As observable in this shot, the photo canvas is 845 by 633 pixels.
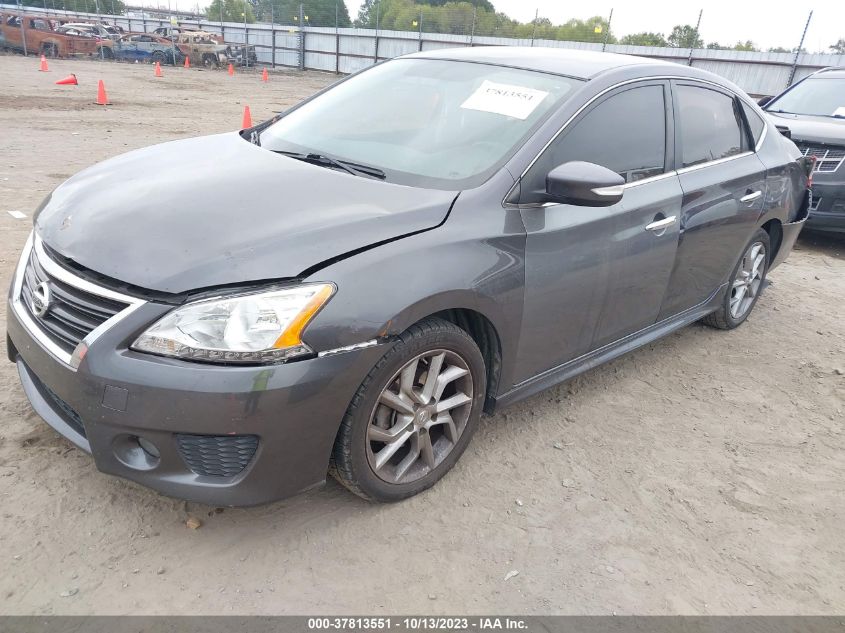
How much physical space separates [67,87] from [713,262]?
1796 cm

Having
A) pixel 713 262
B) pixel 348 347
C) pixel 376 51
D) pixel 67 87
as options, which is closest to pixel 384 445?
pixel 348 347

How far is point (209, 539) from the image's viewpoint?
2.36m

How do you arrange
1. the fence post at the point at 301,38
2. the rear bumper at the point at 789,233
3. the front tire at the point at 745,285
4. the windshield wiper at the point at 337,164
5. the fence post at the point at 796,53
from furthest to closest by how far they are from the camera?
1. the fence post at the point at 301,38
2. the fence post at the point at 796,53
3. the rear bumper at the point at 789,233
4. the front tire at the point at 745,285
5. the windshield wiper at the point at 337,164

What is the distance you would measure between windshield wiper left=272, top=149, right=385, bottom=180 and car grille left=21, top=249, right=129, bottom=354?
113 centimetres

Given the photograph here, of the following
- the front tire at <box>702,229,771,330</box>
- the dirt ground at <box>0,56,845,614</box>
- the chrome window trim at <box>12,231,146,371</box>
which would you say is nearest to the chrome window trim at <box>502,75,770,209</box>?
the front tire at <box>702,229,771,330</box>

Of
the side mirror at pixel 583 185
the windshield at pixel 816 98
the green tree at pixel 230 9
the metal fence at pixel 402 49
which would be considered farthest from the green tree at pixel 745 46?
the green tree at pixel 230 9

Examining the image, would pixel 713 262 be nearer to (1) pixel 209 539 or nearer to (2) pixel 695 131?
(2) pixel 695 131

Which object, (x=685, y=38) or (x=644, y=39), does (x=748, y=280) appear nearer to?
(x=685, y=38)

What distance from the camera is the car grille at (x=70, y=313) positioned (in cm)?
211

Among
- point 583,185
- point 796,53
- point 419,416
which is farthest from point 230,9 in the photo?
point 419,416

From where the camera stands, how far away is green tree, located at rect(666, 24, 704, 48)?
21594mm

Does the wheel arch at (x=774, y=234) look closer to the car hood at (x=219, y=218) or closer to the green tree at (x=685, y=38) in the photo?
the car hood at (x=219, y=218)

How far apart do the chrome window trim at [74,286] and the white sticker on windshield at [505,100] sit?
1759 mm

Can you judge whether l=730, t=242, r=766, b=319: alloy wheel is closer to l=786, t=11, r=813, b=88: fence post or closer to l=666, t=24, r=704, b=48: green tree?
l=786, t=11, r=813, b=88: fence post
